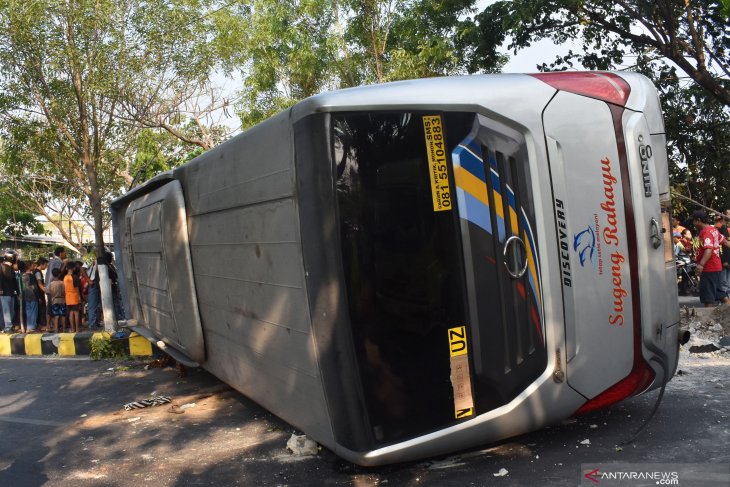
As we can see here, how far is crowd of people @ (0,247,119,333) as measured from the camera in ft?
41.7

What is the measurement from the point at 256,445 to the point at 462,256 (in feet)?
7.83

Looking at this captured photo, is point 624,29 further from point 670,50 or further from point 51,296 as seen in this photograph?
point 51,296

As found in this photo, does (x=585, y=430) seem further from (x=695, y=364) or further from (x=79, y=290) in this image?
(x=79, y=290)

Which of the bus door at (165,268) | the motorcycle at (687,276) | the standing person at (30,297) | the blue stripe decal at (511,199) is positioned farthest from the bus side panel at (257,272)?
the motorcycle at (687,276)

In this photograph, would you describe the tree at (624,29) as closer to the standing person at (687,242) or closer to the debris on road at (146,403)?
the standing person at (687,242)

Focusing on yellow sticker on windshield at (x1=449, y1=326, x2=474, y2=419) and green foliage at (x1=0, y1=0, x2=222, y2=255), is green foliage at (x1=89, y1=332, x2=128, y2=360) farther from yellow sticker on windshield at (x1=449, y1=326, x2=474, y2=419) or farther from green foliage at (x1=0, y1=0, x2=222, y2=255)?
yellow sticker on windshield at (x1=449, y1=326, x2=474, y2=419)

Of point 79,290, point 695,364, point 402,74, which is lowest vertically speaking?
point 695,364

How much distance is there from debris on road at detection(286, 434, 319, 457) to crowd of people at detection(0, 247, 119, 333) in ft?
28.6

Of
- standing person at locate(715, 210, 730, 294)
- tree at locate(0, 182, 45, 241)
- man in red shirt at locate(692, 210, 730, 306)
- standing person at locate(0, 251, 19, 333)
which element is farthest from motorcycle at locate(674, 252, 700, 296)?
tree at locate(0, 182, 45, 241)

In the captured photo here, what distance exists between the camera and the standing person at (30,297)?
1313cm

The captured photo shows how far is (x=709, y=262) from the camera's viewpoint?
9.11 meters

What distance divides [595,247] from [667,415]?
1671 millimetres

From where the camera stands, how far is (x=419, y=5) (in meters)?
17.9

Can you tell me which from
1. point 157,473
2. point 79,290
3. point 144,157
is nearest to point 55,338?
point 79,290
